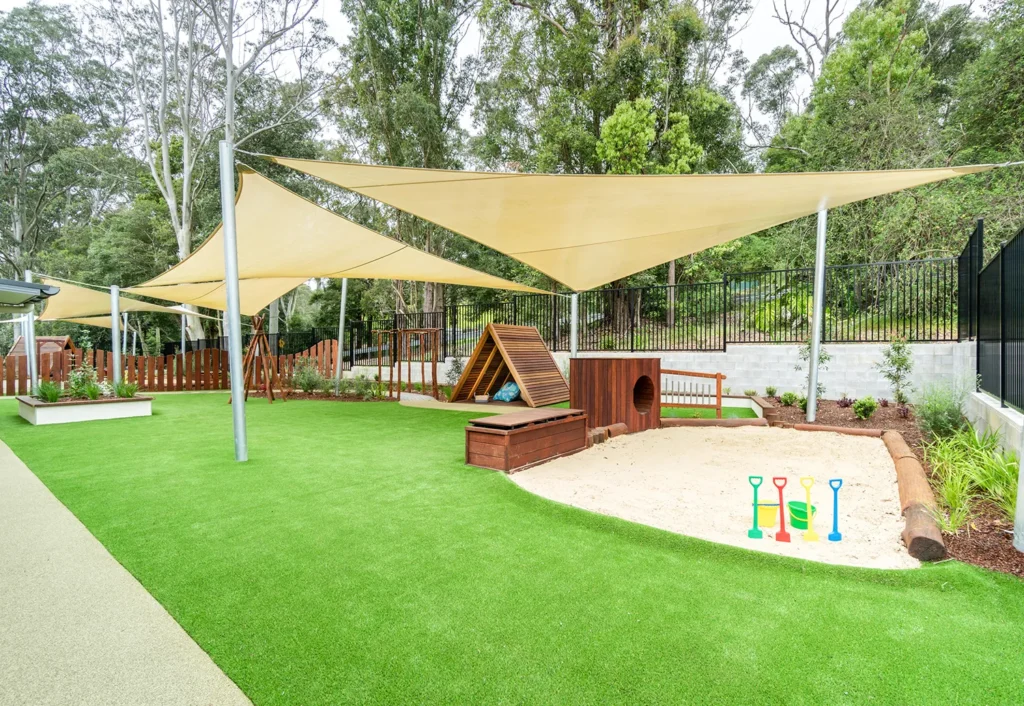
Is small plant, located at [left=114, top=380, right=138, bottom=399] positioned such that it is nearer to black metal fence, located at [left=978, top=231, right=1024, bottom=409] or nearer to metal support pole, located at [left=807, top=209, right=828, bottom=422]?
metal support pole, located at [left=807, top=209, right=828, bottom=422]

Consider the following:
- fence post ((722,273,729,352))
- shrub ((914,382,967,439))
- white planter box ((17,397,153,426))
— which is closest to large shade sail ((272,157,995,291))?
shrub ((914,382,967,439))

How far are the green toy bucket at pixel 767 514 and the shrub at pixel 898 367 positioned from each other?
529 cm

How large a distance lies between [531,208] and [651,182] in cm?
121

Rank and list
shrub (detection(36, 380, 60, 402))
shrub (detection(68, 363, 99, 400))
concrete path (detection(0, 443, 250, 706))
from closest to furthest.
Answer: concrete path (detection(0, 443, 250, 706)), shrub (detection(36, 380, 60, 402)), shrub (detection(68, 363, 99, 400))

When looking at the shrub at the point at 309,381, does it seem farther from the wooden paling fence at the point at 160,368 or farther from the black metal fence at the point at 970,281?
the black metal fence at the point at 970,281

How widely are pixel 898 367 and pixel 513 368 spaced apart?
548 cm

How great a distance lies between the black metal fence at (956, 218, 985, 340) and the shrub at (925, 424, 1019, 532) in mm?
3327

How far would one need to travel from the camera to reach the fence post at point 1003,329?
438 cm

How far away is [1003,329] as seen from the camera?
4.48 meters

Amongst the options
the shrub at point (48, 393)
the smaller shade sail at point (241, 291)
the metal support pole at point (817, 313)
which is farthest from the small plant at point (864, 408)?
the shrub at point (48, 393)

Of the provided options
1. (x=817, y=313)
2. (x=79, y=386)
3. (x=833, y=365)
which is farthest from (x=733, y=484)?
(x=79, y=386)

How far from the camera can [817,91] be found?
16.7 meters

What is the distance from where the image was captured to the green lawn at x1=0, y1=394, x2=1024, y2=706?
64.3 inches

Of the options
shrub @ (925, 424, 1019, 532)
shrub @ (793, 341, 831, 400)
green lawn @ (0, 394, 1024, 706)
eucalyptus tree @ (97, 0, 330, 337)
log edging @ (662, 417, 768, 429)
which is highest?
eucalyptus tree @ (97, 0, 330, 337)
